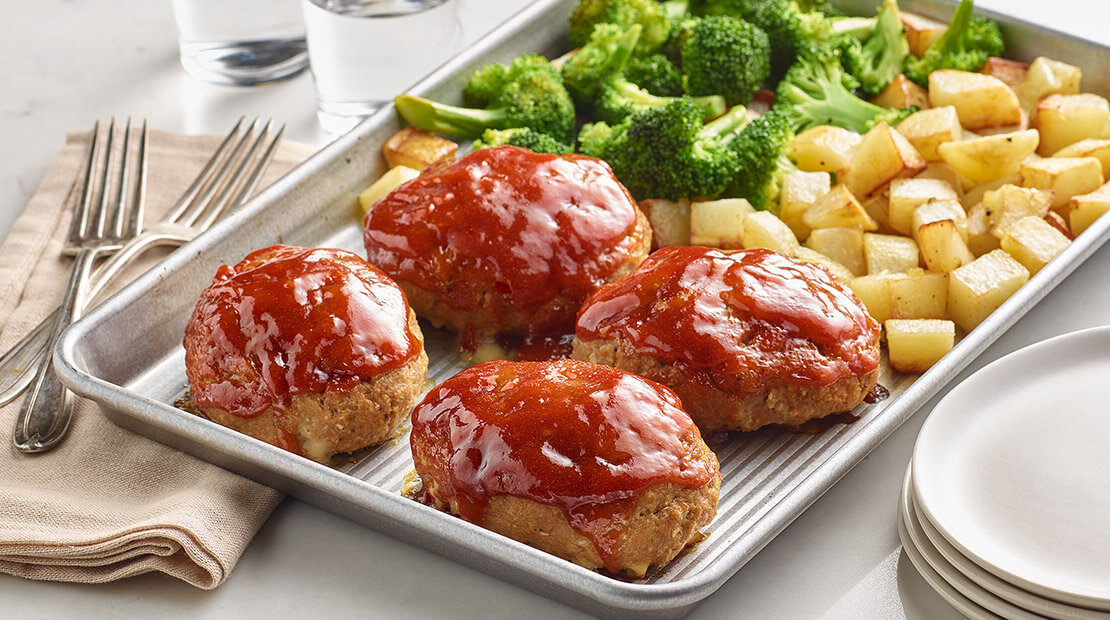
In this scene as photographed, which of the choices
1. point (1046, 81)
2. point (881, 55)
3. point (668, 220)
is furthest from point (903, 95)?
point (668, 220)

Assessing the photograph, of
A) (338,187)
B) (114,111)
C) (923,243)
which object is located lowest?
(114,111)

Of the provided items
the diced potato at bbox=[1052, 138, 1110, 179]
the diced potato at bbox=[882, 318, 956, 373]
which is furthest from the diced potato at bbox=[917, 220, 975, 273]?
the diced potato at bbox=[1052, 138, 1110, 179]

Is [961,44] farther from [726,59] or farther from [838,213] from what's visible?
[838,213]

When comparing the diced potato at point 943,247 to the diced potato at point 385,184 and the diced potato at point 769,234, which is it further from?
the diced potato at point 385,184

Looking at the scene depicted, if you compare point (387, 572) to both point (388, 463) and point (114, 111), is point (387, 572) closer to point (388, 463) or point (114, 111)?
point (388, 463)

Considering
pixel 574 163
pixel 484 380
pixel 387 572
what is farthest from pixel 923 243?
pixel 387 572

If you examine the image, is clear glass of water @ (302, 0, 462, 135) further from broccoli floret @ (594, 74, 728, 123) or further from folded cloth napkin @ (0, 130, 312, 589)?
folded cloth napkin @ (0, 130, 312, 589)
